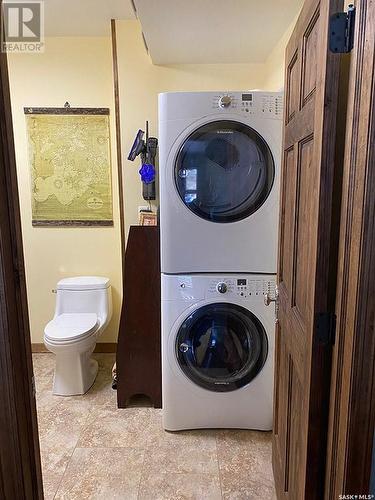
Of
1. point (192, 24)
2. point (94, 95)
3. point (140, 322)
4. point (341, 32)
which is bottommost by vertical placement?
point (140, 322)

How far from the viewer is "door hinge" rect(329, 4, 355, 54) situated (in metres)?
0.90

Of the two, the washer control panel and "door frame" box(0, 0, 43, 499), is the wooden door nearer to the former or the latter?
the washer control panel

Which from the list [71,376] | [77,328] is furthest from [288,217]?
[71,376]

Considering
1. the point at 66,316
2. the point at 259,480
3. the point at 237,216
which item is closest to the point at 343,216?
the point at 237,216

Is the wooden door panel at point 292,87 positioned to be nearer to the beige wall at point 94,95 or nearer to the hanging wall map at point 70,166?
the beige wall at point 94,95

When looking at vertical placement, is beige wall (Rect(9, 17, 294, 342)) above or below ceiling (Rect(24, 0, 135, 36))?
below

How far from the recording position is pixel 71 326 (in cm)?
258

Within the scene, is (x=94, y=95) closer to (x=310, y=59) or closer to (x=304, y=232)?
(x=310, y=59)

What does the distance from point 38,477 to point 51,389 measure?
168 cm

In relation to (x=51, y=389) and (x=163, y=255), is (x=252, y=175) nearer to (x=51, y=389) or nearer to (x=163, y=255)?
(x=163, y=255)

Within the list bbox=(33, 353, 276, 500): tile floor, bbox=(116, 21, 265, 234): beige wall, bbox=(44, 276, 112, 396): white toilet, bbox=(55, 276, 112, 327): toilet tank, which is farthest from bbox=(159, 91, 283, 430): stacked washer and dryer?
bbox=(55, 276, 112, 327): toilet tank

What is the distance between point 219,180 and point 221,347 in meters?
0.95

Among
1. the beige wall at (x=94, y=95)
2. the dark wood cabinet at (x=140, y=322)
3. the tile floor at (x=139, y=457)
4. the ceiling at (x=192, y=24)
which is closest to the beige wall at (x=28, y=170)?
the beige wall at (x=94, y=95)

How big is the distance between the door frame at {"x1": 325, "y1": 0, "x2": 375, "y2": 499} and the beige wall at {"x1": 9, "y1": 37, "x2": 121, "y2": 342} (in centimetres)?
228
